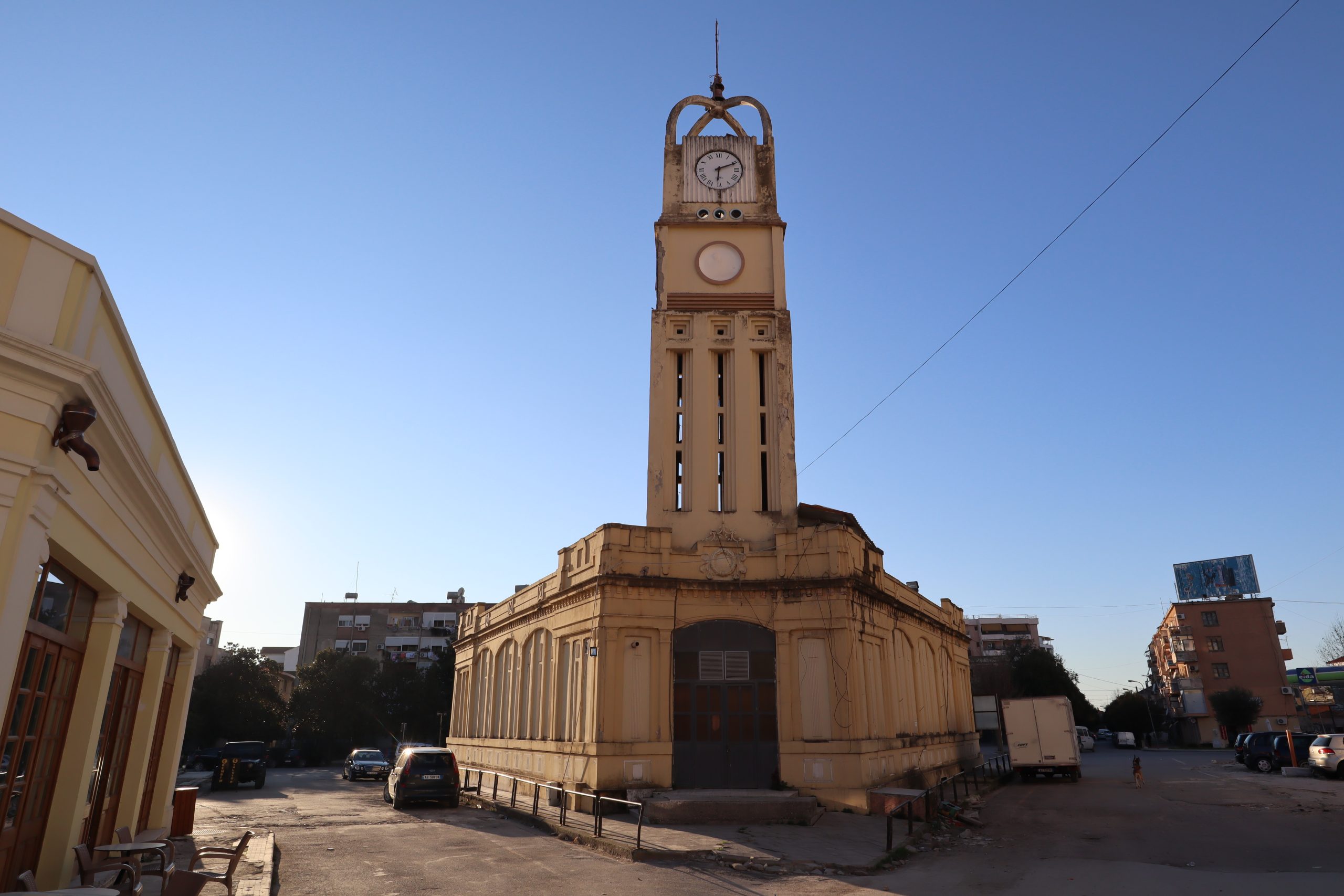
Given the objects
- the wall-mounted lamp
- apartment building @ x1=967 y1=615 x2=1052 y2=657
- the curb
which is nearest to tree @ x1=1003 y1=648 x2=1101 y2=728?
apartment building @ x1=967 y1=615 x2=1052 y2=657

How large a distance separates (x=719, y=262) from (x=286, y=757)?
45415 millimetres

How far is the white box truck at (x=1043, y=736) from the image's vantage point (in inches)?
1181

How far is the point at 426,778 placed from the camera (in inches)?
866

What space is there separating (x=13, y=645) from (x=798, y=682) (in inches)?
693

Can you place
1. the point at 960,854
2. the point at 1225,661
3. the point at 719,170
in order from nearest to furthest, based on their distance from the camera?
the point at 960,854, the point at 719,170, the point at 1225,661

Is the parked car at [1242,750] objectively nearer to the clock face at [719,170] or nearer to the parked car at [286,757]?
the clock face at [719,170]

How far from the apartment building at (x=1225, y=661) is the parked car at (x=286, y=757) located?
2834 inches

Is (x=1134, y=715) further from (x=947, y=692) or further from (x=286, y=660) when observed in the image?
(x=286, y=660)

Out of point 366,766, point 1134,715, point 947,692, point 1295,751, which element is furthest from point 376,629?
point 1134,715

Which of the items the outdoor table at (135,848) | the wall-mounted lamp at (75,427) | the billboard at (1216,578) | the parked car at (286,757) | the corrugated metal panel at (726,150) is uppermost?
the corrugated metal panel at (726,150)

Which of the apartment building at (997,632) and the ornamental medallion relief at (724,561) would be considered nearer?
the ornamental medallion relief at (724,561)

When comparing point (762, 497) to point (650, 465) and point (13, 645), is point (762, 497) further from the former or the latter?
point (13, 645)

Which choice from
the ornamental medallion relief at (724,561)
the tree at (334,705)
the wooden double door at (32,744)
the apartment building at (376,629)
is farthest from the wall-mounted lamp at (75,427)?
the apartment building at (376,629)

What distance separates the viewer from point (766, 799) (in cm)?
1827
